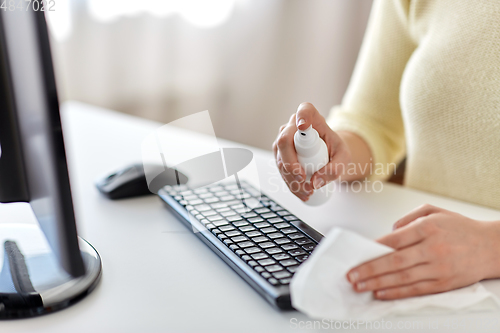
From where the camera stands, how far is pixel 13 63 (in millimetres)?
375

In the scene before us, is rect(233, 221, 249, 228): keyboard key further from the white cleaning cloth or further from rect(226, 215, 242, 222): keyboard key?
the white cleaning cloth

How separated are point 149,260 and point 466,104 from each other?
504 millimetres

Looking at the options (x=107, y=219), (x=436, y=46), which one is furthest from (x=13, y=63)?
(x=436, y=46)

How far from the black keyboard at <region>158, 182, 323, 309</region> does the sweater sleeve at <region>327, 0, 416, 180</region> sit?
311mm

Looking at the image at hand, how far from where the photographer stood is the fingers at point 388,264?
1.15 feet

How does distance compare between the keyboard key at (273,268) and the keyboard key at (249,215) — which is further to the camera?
the keyboard key at (249,215)

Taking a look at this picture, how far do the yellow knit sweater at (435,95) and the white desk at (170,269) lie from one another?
0.10 meters

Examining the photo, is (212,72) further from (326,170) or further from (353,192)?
(326,170)

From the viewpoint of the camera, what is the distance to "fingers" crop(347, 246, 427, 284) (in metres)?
0.35

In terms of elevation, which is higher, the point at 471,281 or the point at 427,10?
the point at 427,10

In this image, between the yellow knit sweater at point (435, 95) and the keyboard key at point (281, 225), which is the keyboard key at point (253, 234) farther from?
the yellow knit sweater at point (435, 95)

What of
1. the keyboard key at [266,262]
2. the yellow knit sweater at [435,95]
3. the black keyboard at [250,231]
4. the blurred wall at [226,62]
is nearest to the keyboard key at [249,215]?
the black keyboard at [250,231]

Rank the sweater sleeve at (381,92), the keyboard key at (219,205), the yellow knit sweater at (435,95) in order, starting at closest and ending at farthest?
the keyboard key at (219,205), the yellow knit sweater at (435,95), the sweater sleeve at (381,92)

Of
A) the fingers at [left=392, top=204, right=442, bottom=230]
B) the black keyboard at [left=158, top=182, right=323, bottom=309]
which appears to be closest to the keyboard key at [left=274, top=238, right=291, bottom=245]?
the black keyboard at [left=158, top=182, right=323, bottom=309]
